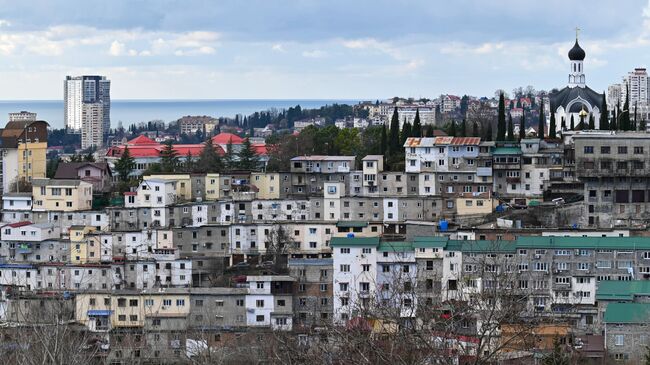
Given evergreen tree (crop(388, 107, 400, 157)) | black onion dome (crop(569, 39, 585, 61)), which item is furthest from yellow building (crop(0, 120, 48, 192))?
black onion dome (crop(569, 39, 585, 61))

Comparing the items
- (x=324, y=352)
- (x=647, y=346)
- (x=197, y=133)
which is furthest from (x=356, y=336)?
(x=197, y=133)

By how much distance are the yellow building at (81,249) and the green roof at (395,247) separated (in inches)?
279

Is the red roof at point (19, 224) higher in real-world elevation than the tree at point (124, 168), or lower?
lower

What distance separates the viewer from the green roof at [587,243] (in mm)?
Answer: 31828

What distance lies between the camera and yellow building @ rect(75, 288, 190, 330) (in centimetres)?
3162

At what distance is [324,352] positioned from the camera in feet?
49.8

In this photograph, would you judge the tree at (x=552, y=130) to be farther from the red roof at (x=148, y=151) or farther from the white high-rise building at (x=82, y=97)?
the white high-rise building at (x=82, y=97)

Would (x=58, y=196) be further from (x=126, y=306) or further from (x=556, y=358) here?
(x=556, y=358)

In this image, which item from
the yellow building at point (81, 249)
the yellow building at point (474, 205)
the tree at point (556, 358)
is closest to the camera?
the tree at point (556, 358)

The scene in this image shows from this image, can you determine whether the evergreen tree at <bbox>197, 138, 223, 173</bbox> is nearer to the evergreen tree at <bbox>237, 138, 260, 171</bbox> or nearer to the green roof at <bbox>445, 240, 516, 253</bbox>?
the evergreen tree at <bbox>237, 138, 260, 171</bbox>

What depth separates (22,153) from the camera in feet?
140

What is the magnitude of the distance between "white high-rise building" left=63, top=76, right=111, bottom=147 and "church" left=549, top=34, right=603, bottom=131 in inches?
2478

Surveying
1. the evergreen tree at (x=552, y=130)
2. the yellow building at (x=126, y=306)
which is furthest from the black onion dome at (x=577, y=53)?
the yellow building at (x=126, y=306)

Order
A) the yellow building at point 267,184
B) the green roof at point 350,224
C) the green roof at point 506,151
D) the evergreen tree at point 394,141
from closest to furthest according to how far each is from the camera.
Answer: the green roof at point 350,224 → the green roof at point 506,151 → the yellow building at point 267,184 → the evergreen tree at point 394,141
